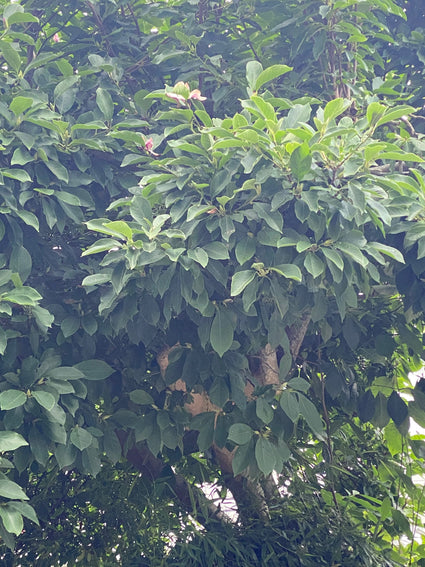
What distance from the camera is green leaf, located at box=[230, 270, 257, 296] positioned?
1562 mm

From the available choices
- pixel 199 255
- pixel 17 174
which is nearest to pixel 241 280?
pixel 199 255

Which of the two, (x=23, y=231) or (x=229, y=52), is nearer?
(x=23, y=231)

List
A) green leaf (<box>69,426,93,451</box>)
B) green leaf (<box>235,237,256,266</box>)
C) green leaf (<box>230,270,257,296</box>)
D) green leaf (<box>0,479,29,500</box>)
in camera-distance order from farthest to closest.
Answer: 1. green leaf (<box>69,426,93,451</box>)
2. green leaf (<box>235,237,256,266</box>)
3. green leaf (<box>230,270,257,296</box>)
4. green leaf (<box>0,479,29,500</box>)

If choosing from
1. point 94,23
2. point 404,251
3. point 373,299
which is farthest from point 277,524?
point 94,23

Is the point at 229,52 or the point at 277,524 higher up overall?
the point at 229,52

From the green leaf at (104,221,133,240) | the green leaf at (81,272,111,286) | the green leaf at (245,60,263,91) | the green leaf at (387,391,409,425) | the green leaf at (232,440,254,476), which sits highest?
the green leaf at (245,60,263,91)

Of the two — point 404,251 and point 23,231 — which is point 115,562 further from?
point 404,251

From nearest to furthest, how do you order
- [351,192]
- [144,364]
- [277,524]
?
[351,192] < [144,364] < [277,524]

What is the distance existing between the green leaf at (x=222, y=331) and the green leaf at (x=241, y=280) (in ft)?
0.59

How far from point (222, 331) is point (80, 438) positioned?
18.8 inches

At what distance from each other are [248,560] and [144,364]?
2.49ft

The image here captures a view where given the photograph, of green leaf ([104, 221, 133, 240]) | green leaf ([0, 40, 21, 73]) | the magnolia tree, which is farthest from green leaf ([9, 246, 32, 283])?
green leaf ([0, 40, 21, 73])

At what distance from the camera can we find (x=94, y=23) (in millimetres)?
2477

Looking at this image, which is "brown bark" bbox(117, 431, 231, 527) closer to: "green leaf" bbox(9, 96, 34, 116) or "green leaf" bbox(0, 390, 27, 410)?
"green leaf" bbox(0, 390, 27, 410)
